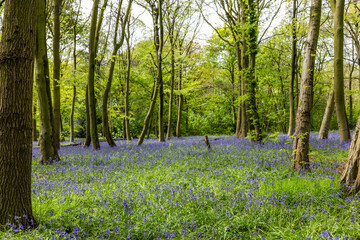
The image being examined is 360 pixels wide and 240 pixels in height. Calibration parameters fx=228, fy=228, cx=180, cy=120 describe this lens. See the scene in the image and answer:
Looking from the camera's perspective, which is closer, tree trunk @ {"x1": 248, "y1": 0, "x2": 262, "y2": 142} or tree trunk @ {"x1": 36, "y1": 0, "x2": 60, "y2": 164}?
tree trunk @ {"x1": 36, "y1": 0, "x2": 60, "y2": 164}

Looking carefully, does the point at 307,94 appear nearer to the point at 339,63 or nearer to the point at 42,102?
the point at 339,63

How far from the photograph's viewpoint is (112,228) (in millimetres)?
3457

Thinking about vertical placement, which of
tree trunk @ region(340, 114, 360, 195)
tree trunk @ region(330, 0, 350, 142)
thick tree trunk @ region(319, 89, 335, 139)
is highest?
tree trunk @ region(330, 0, 350, 142)

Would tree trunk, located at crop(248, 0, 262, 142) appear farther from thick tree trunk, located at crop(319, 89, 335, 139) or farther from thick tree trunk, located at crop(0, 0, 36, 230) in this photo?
thick tree trunk, located at crop(0, 0, 36, 230)

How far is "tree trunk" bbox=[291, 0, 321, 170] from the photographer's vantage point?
576 cm

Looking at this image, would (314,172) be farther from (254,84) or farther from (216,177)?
(254,84)

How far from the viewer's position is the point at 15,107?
314 centimetres

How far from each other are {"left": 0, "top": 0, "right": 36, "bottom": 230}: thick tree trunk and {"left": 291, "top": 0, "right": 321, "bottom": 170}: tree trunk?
584 cm

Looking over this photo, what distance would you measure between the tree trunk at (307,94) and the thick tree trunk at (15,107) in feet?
19.2

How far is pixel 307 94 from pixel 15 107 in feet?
20.0

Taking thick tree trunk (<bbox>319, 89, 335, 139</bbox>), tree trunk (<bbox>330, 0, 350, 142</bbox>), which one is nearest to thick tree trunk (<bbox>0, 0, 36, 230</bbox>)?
tree trunk (<bbox>330, 0, 350, 142</bbox>)

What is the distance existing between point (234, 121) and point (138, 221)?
29.6 m

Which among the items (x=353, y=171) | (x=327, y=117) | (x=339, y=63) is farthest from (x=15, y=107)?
(x=327, y=117)

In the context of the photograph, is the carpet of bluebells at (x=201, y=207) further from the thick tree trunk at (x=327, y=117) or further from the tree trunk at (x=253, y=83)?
the thick tree trunk at (x=327, y=117)
